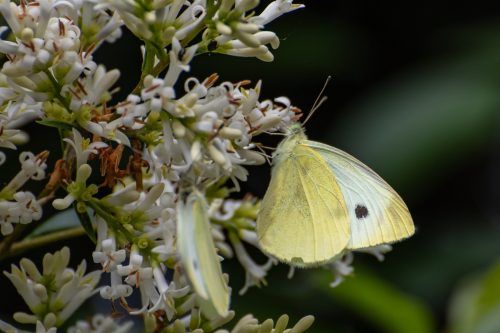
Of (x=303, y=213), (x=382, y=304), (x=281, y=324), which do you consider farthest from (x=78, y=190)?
(x=382, y=304)

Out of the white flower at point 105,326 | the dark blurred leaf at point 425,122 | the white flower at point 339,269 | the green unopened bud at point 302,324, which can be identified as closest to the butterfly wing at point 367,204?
the white flower at point 339,269

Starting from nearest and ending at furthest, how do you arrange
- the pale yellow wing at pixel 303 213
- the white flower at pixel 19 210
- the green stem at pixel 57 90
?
the green stem at pixel 57 90 < the white flower at pixel 19 210 < the pale yellow wing at pixel 303 213

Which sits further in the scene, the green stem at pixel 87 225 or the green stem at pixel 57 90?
the green stem at pixel 87 225

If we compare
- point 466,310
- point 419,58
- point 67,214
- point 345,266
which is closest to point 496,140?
point 419,58

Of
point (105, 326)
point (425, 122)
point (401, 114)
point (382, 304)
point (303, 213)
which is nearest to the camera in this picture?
point (105, 326)

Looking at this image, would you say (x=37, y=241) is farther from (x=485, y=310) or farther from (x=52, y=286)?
(x=485, y=310)

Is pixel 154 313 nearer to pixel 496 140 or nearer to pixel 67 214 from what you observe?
pixel 67 214

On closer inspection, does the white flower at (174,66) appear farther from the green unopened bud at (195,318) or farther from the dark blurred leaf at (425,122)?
the dark blurred leaf at (425,122)
